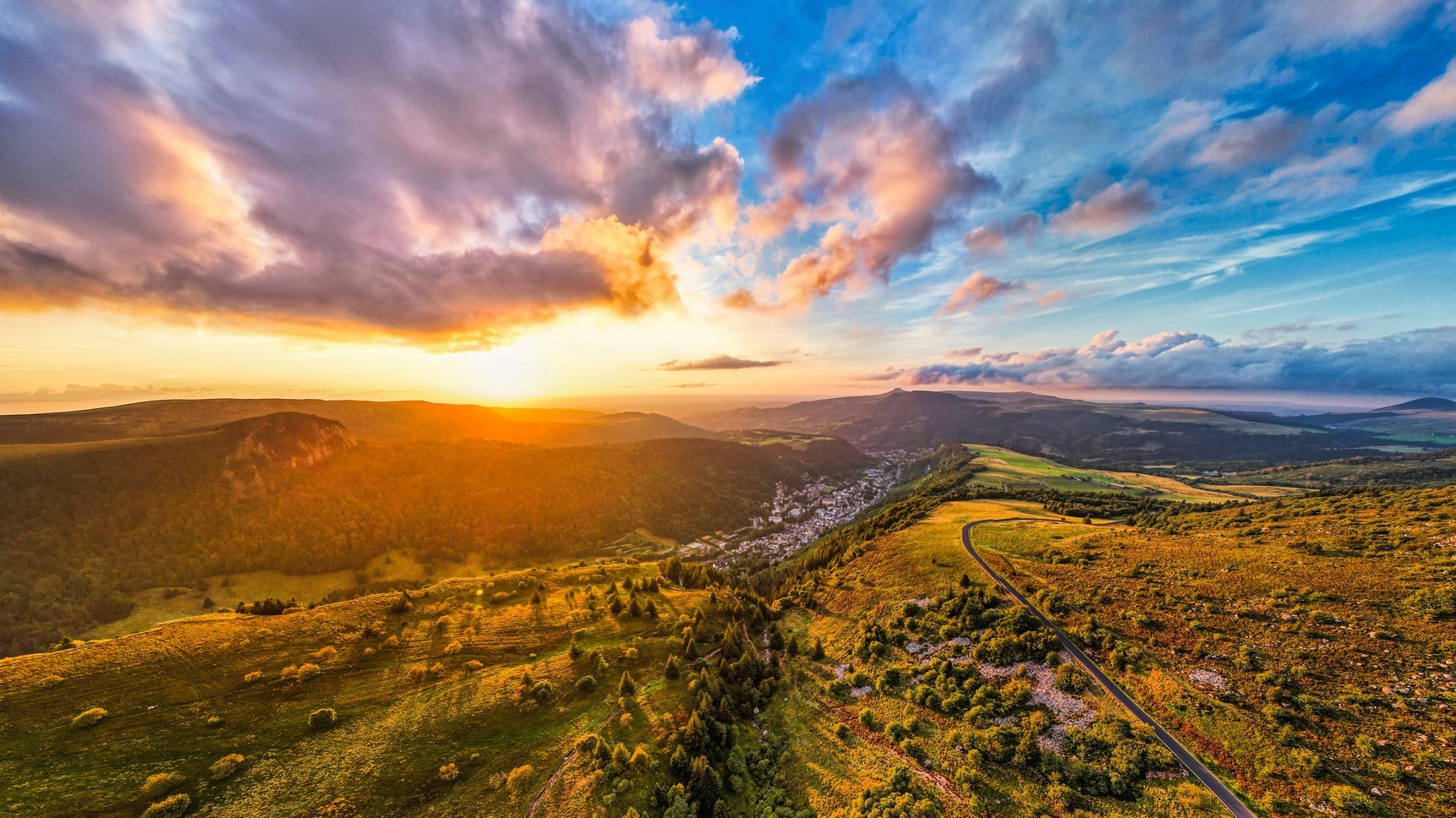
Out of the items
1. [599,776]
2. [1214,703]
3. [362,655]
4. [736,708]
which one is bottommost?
[736,708]

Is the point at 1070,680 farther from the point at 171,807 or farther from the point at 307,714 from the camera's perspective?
the point at 307,714

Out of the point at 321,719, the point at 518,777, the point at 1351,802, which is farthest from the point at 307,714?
the point at 1351,802

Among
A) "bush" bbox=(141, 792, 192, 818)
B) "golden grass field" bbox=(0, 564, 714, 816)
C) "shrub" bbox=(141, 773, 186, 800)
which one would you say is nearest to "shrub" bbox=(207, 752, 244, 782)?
"golden grass field" bbox=(0, 564, 714, 816)

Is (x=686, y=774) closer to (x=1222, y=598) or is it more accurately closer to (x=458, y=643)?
(x=458, y=643)

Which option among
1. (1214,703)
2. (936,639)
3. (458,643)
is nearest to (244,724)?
(458,643)

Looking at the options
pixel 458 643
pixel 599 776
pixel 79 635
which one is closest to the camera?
pixel 599 776
